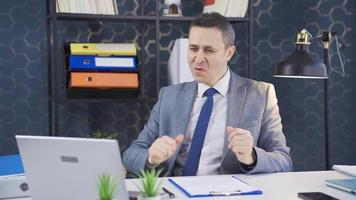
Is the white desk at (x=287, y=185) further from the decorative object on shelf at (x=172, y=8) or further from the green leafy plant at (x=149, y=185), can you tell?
the decorative object on shelf at (x=172, y=8)

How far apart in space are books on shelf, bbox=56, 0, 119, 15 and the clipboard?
53.0 inches

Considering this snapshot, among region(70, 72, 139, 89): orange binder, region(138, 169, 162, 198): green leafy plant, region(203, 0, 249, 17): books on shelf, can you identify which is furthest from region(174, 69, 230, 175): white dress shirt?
region(138, 169, 162, 198): green leafy plant

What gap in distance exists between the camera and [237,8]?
118 inches

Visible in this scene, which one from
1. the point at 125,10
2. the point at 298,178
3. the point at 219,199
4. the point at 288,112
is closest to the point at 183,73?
the point at 125,10

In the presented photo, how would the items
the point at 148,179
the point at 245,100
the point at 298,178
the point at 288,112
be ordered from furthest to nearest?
1. the point at 288,112
2. the point at 245,100
3. the point at 298,178
4. the point at 148,179

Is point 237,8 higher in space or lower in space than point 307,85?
higher

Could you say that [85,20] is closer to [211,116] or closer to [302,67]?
[211,116]

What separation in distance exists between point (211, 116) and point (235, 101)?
0.41ft

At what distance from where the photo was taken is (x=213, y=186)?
1683 millimetres

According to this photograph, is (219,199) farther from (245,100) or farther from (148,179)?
(245,100)

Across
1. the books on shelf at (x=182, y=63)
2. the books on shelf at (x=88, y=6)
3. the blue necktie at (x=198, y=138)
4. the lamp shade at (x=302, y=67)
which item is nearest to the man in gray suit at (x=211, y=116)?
the blue necktie at (x=198, y=138)

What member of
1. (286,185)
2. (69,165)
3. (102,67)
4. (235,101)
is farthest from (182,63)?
(69,165)

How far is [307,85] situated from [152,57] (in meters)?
1.08

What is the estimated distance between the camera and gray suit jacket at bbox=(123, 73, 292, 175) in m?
2.09
